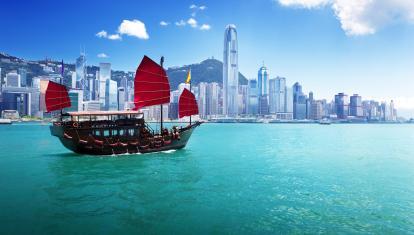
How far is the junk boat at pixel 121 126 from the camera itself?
26391 mm

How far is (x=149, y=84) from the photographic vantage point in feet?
99.0

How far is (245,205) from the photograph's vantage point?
1334 centimetres

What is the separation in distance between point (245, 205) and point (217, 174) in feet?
23.0

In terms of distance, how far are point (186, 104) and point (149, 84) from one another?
4.80 metres

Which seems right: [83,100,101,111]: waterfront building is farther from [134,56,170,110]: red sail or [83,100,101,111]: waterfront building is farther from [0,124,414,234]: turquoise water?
[0,124,414,234]: turquoise water

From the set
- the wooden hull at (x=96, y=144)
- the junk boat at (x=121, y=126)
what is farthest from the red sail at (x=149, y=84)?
the wooden hull at (x=96, y=144)

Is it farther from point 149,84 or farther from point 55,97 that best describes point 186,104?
point 55,97

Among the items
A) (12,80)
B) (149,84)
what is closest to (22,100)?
(12,80)

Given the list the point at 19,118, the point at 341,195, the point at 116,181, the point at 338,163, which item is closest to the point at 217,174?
the point at 116,181

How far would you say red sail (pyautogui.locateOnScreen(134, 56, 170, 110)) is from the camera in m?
29.5

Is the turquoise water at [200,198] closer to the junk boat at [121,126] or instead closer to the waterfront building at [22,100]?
the junk boat at [121,126]

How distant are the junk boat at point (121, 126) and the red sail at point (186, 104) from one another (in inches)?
6.5

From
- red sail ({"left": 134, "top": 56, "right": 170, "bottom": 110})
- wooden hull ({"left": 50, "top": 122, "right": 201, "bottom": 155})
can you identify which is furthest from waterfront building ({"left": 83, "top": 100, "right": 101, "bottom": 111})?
wooden hull ({"left": 50, "top": 122, "right": 201, "bottom": 155})

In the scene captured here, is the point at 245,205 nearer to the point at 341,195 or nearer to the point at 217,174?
the point at 341,195
